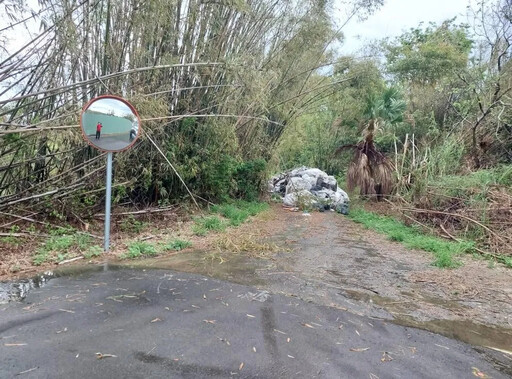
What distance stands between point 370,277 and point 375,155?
8.06 meters

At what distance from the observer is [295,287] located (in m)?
3.35

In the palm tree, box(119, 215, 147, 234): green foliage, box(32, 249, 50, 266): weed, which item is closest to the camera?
box(32, 249, 50, 266): weed

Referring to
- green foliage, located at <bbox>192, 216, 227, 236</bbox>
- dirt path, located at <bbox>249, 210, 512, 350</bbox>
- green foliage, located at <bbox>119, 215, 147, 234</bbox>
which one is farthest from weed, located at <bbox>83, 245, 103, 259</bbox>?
dirt path, located at <bbox>249, 210, 512, 350</bbox>

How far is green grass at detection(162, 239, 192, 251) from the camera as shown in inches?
184

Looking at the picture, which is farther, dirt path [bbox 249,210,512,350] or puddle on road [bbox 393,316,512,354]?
dirt path [bbox 249,210,512,350]

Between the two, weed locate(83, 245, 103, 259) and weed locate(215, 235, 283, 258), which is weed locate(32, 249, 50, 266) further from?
weed locate(215, 235, 283, 258)

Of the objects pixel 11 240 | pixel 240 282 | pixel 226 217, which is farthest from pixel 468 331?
pixel 226 217

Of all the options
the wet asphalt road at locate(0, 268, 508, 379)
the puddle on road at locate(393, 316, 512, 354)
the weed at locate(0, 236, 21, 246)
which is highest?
the weed at locate(0, 236, 21, 246)

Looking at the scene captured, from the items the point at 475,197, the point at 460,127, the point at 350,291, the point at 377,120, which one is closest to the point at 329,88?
the point at 377,120

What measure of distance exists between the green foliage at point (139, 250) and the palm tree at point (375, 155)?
323 inches

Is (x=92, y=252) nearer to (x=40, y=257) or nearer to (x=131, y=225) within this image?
(x=40, y=257)

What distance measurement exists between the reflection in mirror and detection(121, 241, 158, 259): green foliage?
1.21 m

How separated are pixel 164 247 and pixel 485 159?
8203 mm

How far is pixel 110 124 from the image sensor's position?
395 cm
